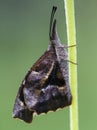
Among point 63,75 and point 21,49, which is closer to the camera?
point 63,75

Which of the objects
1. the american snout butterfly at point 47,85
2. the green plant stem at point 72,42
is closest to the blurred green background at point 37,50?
the american snout butterfly at point 47,85

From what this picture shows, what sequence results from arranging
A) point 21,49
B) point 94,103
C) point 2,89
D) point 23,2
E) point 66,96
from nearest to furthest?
point 66,96 → point 94,103 → point 2,89 → point 21,49 → point 23,2

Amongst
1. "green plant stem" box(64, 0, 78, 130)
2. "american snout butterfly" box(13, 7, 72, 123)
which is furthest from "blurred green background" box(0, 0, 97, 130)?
"green plant stem" box(64, 0, 78, 130)

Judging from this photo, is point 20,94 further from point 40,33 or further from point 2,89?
point 40,33

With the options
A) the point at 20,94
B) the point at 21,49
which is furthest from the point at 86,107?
the point at 20,94

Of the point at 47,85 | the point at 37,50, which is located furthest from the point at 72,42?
the point at 37,50

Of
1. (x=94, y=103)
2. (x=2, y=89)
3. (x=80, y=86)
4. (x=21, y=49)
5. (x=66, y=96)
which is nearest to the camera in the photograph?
(x=66, y=96)

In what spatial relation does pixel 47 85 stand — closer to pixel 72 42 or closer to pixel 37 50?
pixel 72 42
